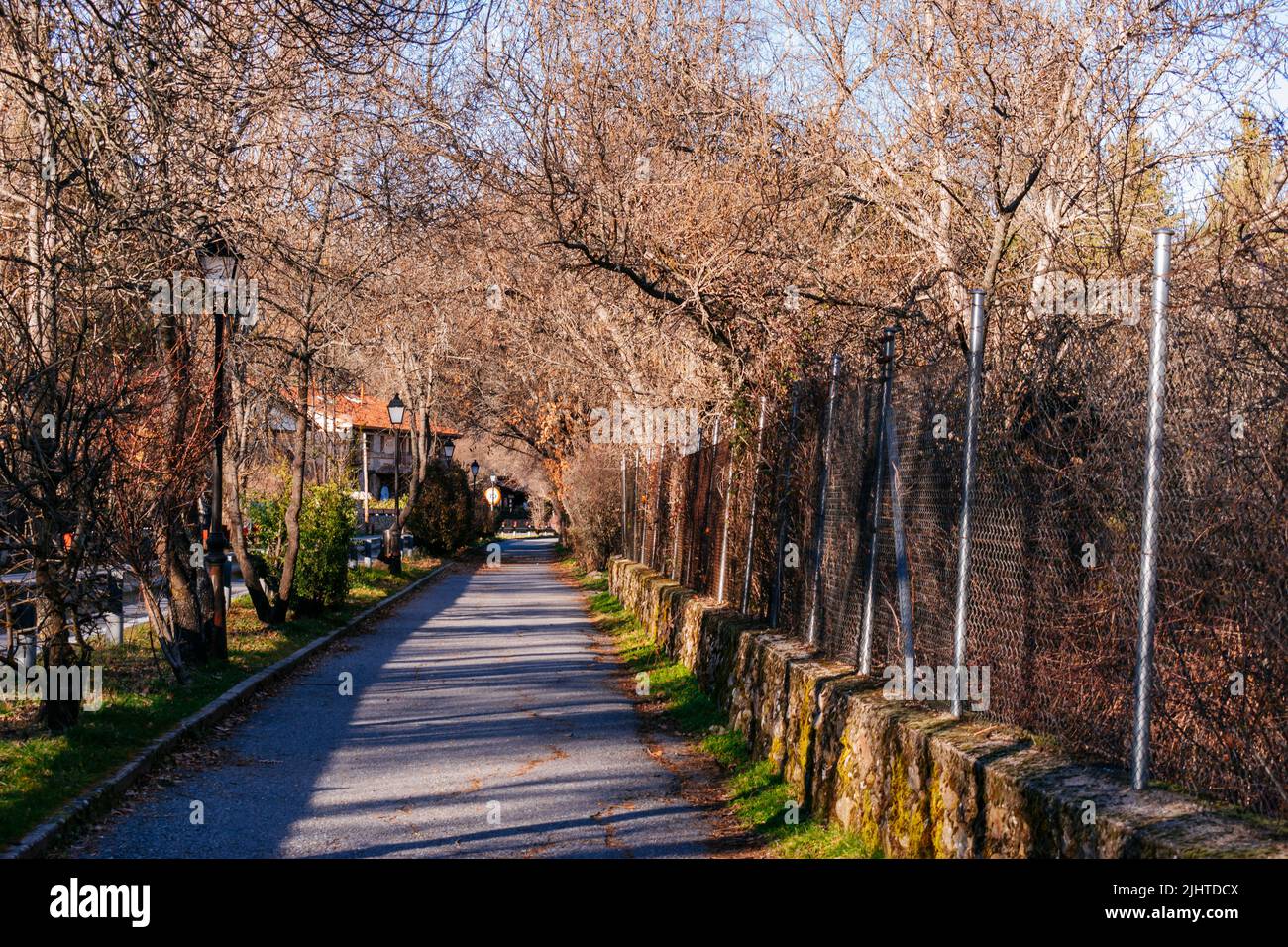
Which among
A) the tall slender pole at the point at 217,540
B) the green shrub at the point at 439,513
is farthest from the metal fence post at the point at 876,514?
the green shrub at the point at 439,513

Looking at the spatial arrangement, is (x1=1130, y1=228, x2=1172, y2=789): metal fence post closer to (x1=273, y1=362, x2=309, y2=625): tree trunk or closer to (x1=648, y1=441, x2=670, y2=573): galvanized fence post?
(x1=273, y1=362, x2=309, y2=625): tree trunk

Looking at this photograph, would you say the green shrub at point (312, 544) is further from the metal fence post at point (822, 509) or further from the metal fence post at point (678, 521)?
the metal fence post at point (822, 509)

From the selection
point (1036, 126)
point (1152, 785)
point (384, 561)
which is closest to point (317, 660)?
point (1036, 126)

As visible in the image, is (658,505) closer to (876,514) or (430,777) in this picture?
(430,777)

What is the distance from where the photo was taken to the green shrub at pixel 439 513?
151 feet

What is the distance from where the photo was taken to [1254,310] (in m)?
4.32

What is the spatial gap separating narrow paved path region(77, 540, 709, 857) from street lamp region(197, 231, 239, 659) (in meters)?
1.10

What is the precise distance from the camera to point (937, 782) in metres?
5.69

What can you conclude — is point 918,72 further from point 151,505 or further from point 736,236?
point 151,505

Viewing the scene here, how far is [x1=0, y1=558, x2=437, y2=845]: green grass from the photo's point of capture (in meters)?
7.31

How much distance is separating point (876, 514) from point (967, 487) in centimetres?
169

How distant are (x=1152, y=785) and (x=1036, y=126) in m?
7.52

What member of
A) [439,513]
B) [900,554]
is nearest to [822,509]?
[900,554]

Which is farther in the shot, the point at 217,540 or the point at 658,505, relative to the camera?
the point at 658,505
